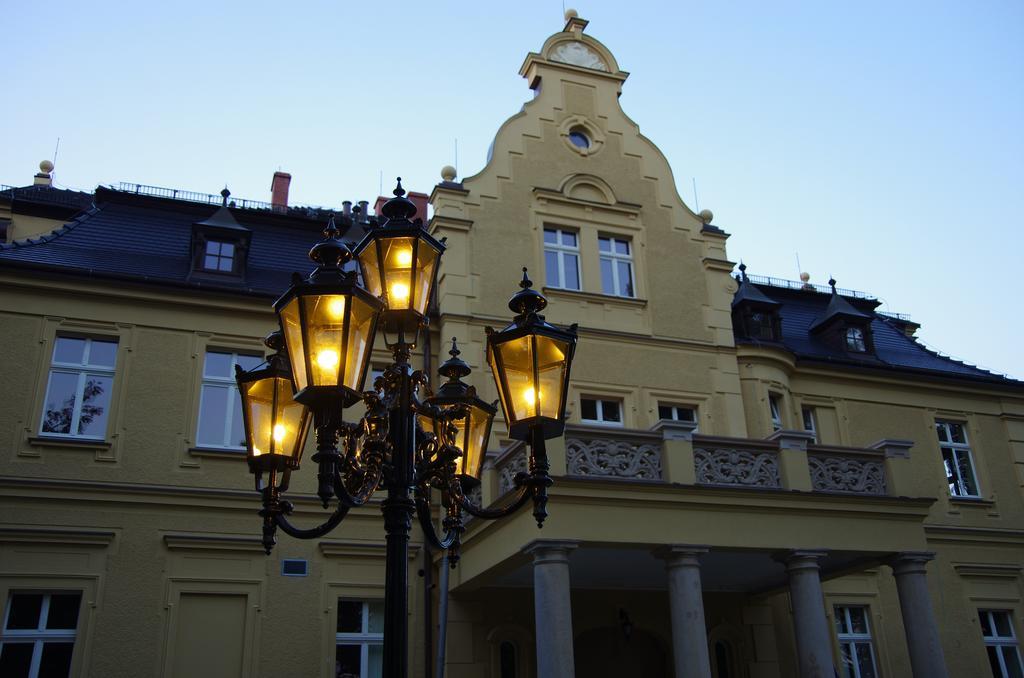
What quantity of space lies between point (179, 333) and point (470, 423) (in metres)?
9.24

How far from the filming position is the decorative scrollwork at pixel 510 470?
12594 millimetres

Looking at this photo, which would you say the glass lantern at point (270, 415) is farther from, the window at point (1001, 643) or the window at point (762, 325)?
the window at point (1001, 643)

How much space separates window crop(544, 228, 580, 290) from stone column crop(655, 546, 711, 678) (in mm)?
6155

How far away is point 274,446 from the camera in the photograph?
20.8ft

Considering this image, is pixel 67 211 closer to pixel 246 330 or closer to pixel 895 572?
pixel 246 330

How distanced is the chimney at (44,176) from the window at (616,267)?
1267cm

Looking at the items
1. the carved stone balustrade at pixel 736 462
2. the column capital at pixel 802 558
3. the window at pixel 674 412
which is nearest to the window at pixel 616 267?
the window at pixel 674 412

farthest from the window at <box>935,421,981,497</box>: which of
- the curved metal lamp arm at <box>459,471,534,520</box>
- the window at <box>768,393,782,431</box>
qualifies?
the curved metal lamp arm at <box>459,471,534,520</box>

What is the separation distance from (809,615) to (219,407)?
9025mm

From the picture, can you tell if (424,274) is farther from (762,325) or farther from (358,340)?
(762,325)

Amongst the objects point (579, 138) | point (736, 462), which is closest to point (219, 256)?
point (579, 138)

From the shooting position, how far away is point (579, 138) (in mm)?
18562

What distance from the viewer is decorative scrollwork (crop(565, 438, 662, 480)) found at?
39.5 ft

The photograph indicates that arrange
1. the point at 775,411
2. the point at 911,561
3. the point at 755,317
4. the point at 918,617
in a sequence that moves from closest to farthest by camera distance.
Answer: the point at 918,617, the point at 911,561, the point at 775,411, the point at 755,317
